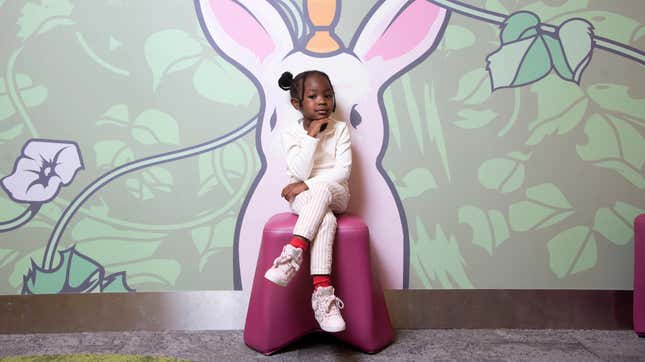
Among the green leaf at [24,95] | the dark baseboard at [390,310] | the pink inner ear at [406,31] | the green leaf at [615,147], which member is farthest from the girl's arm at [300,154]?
the green leaf at [615,147]

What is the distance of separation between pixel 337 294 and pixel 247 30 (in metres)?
1.04

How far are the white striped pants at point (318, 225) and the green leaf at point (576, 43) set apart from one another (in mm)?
1078

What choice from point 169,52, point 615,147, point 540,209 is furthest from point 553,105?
point 169,52

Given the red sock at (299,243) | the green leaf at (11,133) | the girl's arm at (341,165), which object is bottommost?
the red sock at (299,243)

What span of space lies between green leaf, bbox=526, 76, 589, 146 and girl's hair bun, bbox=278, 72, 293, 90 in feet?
3.12

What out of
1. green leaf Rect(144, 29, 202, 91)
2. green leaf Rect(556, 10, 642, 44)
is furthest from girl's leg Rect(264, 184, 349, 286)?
green leaf Rect(556, 10, 642, 44)

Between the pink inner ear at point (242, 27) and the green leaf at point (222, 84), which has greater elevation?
the pink inner ear at point (242, 27)

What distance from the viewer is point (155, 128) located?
1.82 metres

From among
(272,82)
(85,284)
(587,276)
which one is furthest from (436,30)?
(85,284)

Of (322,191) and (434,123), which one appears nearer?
(322,191)

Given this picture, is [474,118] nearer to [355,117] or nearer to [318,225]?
[355,117]

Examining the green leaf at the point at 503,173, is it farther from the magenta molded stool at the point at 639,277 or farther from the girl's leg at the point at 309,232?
the girl's leg at the point at 309,232

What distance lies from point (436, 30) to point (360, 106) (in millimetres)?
416

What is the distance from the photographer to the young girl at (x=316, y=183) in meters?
1.47
